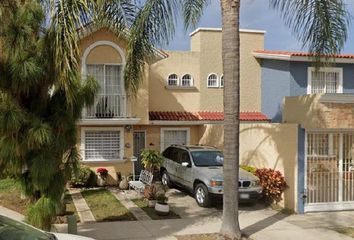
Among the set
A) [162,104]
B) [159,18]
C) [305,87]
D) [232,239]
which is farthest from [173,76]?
[232,239]

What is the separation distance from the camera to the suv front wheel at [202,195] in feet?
47.4

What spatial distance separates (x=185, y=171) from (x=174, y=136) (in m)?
5.47

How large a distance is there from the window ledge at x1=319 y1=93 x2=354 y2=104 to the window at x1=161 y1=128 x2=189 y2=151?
8.60m

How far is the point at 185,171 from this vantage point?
16062mm

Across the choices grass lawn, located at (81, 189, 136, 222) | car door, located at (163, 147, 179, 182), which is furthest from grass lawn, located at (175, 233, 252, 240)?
car door, located at (163, 147, 179, 182)

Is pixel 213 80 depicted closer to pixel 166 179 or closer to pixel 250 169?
pixel 166 179

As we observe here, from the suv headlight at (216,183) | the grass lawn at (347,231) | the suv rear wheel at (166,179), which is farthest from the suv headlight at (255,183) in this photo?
the suv rear wheel at (166,179)

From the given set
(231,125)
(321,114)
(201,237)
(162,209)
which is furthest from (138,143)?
(231,125)

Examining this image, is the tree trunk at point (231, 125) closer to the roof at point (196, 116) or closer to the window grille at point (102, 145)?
the window grille at point (102, 145)

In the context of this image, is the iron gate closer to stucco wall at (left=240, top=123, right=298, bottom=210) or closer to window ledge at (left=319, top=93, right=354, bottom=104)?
stucco wall at (left=240, top=123, right=298, bottom=210)

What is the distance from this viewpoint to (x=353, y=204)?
14.8 metres

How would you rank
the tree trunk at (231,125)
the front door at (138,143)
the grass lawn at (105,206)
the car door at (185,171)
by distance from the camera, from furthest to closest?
the front door at (138,143)
the car door at (185,171)
the grass lawn at (105,206)
the tree trunk at (231,125)

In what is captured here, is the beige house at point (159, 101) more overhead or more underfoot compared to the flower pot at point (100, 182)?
more overhead

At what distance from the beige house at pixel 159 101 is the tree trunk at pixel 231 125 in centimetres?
671
